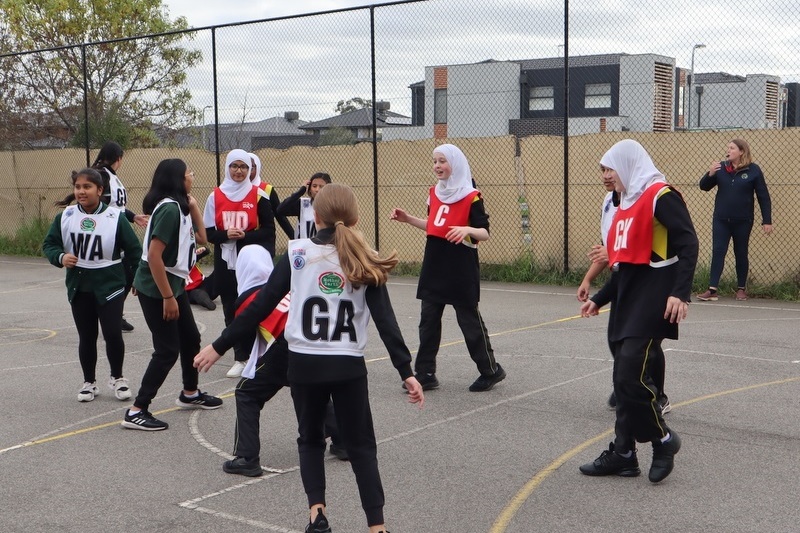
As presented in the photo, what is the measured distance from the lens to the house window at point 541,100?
52.0 feet

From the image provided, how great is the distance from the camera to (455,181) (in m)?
7.56

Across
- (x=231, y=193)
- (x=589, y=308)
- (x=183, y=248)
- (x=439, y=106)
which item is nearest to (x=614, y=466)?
(x=589, y=308)

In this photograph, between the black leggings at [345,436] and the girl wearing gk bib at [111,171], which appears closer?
the black leggings at [345,436]

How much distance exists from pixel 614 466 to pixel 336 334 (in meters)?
2.10

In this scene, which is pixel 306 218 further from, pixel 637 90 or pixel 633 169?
pixel 637 90

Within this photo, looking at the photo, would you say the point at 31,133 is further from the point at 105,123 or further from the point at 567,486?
the point at 567,486

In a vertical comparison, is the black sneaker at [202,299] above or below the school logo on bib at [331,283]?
below

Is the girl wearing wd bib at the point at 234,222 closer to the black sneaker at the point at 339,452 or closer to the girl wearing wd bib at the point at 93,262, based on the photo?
the girl wearing wd bib at the point at 93,262

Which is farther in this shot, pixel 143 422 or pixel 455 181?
pixel 455 181

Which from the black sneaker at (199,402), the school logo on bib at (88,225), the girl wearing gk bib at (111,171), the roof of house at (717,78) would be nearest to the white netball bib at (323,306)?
the black sneaker at (199,402)

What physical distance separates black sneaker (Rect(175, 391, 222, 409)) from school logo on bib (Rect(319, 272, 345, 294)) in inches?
125

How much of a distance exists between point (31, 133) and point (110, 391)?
18.9m

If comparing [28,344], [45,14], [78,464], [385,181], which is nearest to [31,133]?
[45,14]

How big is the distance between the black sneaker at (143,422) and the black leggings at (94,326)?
0.87m
